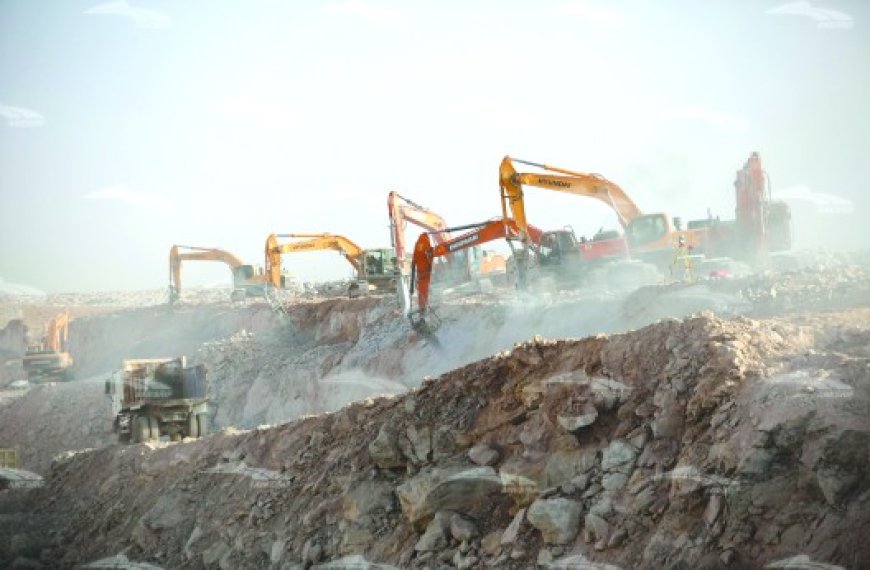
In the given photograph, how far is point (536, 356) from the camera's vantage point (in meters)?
8.39

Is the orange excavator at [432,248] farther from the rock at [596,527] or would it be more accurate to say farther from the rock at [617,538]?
the rock at [617,538]

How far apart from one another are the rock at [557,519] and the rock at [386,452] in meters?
2.38

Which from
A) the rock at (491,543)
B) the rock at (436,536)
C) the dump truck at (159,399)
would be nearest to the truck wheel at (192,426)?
the dump truck at (159,399)

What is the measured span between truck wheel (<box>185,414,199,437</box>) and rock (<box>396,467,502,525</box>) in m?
12.1

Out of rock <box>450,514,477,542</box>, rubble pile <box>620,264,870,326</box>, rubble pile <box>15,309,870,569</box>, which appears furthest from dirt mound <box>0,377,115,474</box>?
rock <box>450,514,477,542</box>

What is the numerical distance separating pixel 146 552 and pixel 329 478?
354cm

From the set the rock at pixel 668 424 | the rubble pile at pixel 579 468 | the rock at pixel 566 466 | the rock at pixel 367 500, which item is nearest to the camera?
the rubble pile at pixel 579 468

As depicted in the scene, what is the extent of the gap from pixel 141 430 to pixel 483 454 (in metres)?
12.7

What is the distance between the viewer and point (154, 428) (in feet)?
58.4

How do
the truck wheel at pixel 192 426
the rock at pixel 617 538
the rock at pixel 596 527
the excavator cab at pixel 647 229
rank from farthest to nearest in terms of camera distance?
1. the excavator cab at pixel 647 229
2. the truck wheel at pixel 192 426
3. the rock at pixel 596 527
4. the rock at pixel 617 538

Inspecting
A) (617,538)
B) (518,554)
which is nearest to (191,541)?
(518,554)

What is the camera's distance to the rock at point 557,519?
6062 mm

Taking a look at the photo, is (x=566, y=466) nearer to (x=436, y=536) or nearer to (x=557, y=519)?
(x=557, y=519)

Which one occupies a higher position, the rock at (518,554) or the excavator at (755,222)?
the excavator at (755,222)
